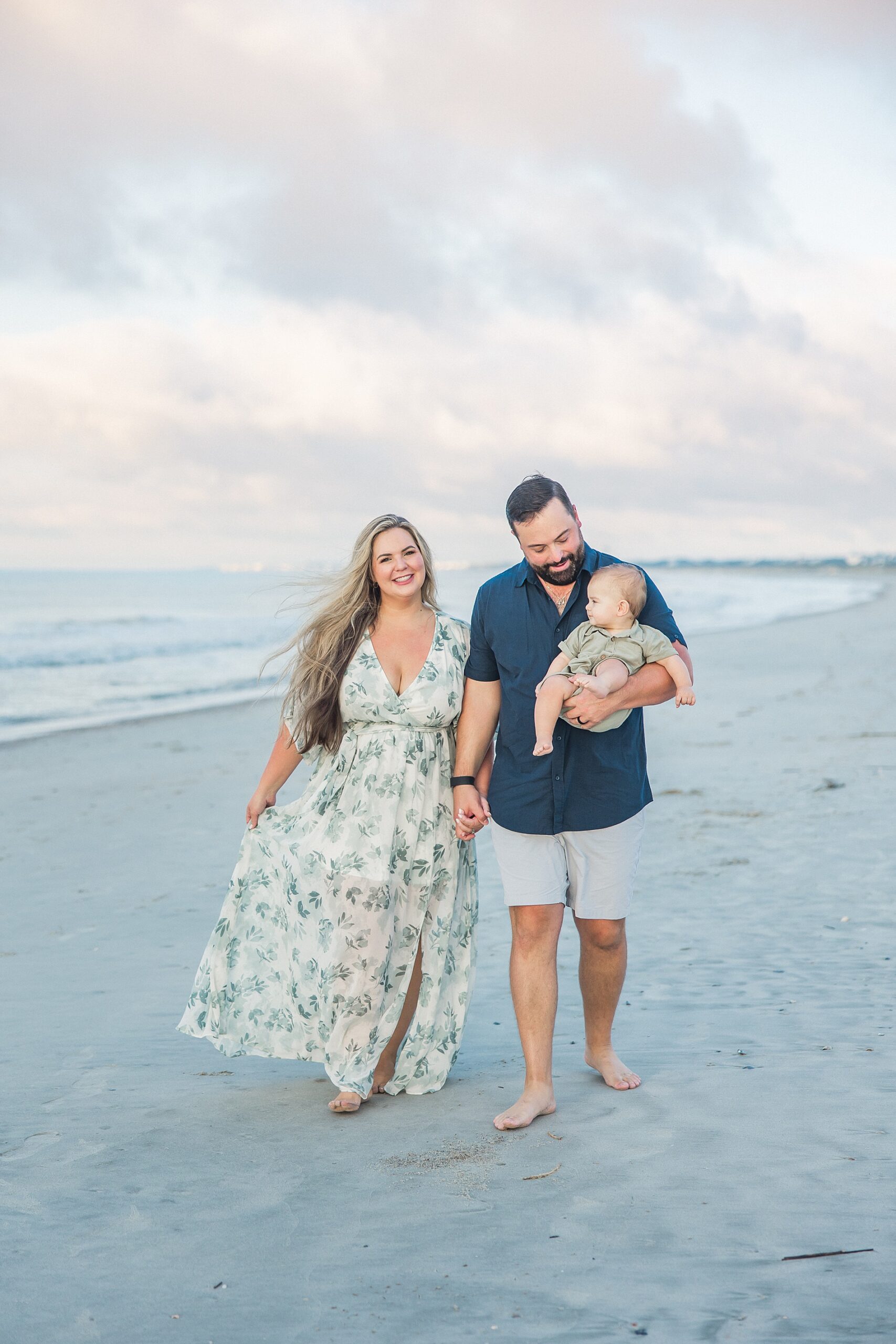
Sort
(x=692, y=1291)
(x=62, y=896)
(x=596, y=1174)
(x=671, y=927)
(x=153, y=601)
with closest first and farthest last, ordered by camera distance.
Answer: (x=692, y=1291) → (x=596, y=1174) → (x=671, y=927) → (x=62, y=896) → (x=153, y=601)

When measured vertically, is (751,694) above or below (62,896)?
above

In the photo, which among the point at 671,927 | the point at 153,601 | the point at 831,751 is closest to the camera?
the point at 671,927

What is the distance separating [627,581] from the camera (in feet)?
10.3

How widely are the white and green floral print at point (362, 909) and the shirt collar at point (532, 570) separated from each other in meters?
0.40

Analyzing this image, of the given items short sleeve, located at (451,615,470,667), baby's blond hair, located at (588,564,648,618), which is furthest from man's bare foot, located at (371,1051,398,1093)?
baby's blond hair, located at (588,564,648,618)

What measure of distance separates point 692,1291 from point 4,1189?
5.83 ft

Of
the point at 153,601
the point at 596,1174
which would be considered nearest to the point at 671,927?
the point at 596,1174

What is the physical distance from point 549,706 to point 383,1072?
1412mm

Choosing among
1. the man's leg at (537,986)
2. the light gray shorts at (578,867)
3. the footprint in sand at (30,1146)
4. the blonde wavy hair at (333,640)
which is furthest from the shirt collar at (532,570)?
the footprint in sand at (30,1146)

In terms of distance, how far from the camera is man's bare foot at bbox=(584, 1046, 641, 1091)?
3.47m

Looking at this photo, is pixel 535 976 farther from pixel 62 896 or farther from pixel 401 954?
pixel 62 896

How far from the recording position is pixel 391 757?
3.54 m

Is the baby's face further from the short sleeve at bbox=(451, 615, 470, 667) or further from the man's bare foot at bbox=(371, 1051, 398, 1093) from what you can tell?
the man's bare foot at bbox=(371, 1051, 398, 1093)

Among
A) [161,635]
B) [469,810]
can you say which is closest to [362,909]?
[469,810]
